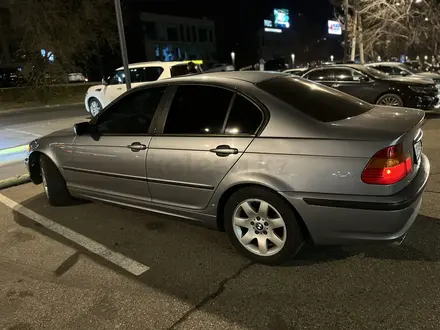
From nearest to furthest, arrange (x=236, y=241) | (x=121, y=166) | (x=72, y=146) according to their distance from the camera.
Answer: (x=236, y=241) < (x=121, y=166) < (x=72, y=146)

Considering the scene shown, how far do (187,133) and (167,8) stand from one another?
2391 inches

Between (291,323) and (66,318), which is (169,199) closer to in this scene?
(66,318)

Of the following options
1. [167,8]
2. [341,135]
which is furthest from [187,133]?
[167,8]

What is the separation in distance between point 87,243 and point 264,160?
2.03m

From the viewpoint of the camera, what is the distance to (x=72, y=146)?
14.5 feet

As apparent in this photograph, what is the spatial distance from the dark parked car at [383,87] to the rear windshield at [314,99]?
22.2 ft

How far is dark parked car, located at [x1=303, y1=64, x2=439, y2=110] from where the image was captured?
9.63 meters

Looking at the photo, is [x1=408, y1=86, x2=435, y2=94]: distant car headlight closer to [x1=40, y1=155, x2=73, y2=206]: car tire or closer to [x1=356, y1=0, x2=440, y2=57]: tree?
[x1=40, y1=155, x2=73, y2=206]: car tire

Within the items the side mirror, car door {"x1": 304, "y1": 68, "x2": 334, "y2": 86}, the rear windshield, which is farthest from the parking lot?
car door {"x1": 304, "y1": 68, "x2": 334, "y2": 86}

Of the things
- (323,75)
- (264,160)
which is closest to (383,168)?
(264,160)

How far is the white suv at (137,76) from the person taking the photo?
1132 centimetres

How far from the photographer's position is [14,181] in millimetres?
6168

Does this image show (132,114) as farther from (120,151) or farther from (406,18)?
(406,18)

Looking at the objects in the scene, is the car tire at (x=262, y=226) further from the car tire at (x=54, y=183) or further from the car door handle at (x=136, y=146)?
the car tire at (x=54, y=183)
